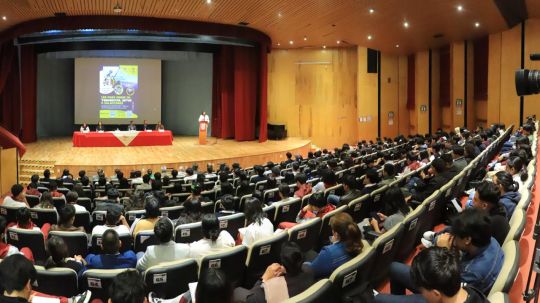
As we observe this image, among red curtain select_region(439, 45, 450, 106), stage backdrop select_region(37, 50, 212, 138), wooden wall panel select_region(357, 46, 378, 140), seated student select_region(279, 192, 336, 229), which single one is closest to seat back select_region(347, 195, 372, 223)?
seated student select_region(279, 192, 336, 229)

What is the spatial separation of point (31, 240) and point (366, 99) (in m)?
17.6

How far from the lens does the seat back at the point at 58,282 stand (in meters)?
3.07

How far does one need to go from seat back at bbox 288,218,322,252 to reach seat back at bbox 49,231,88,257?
Answer: 5.93 ft

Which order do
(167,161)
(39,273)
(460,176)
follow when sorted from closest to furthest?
(39,273) < (460,176) < (167,161)

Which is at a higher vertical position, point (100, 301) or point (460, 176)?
point (460, 176)

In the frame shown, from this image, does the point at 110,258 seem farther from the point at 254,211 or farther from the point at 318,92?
the point at 318,92

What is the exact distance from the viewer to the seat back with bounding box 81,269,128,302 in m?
3.04

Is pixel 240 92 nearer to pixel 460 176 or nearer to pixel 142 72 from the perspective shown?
pixel 142 72

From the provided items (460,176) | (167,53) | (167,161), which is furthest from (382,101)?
(460,176)

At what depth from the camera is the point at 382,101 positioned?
20.9 m

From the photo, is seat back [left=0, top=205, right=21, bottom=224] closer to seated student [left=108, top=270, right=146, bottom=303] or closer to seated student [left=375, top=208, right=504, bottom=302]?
seated student [left=108, top=270, right=146, bottom=303]

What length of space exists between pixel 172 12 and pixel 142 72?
7007 millimetres

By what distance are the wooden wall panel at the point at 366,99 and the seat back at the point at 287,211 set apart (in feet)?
50.8

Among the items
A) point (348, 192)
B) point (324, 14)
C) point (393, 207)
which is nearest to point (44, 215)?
point (348, 192)
